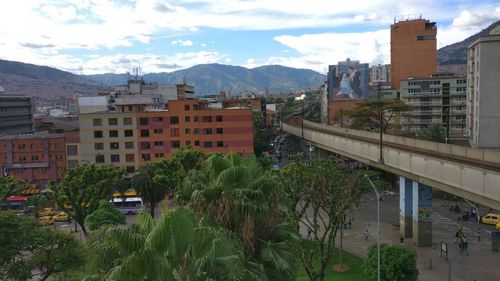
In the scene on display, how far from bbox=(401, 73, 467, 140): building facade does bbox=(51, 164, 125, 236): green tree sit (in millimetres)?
63793

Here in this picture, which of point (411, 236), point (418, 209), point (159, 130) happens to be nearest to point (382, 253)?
point (418, 209)

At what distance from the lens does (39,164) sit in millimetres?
66500

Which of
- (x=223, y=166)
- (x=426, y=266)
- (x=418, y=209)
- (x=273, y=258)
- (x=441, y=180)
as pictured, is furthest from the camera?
(x=418, y=209)

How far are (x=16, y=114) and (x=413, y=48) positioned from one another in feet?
336

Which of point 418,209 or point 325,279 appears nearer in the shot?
point 325,279

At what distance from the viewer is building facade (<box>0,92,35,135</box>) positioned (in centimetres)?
10906

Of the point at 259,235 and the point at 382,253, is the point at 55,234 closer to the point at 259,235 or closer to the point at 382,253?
the point at 259,235

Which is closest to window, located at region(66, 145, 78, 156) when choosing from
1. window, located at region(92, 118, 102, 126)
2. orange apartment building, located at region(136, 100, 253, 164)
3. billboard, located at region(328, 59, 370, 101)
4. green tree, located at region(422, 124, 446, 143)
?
window, located at region(92, 118, 102, 126)

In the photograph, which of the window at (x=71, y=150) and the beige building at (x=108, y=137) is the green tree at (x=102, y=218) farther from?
the window at (x=71, y=150)

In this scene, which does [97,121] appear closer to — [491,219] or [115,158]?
[115,158]

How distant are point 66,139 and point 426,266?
52.4m

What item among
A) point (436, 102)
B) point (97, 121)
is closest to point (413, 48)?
point (436, 102)

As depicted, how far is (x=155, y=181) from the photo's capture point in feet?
144

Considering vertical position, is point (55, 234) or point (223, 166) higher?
point (223, 166)
